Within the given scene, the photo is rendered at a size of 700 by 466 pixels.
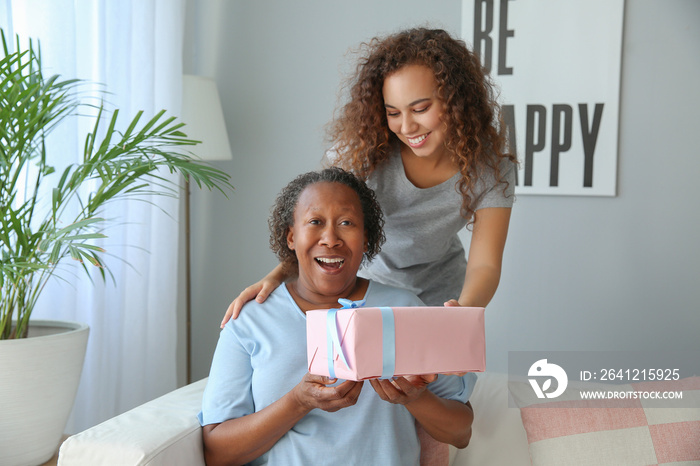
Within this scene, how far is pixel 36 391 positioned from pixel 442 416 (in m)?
1.07

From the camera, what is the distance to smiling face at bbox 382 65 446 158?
1.51 meters

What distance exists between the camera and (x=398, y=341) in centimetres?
107

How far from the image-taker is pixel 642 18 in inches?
96.7

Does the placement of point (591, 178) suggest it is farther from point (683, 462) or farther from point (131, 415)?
point (131, 415)

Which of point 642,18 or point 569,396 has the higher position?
point 642,18

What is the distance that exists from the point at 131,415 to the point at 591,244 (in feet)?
5.94

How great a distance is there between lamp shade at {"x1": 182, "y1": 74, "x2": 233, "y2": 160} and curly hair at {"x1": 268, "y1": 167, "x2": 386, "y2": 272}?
47.7 inches

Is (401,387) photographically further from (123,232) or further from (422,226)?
(123,232)

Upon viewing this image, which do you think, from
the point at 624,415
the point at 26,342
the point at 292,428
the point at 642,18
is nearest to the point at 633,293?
the point at 642,18

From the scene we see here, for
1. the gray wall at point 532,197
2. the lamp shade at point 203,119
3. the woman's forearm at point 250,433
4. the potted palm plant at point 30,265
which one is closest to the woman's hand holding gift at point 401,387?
the woman's forearm at point 250,433

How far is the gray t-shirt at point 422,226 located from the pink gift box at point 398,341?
0.55 m

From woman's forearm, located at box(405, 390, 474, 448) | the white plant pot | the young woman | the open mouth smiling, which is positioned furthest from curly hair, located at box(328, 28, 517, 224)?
the white plant pot

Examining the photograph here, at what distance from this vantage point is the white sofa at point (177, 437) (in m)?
1.28

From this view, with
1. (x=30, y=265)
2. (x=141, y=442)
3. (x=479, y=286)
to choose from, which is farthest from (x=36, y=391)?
(x=479, y=286)
